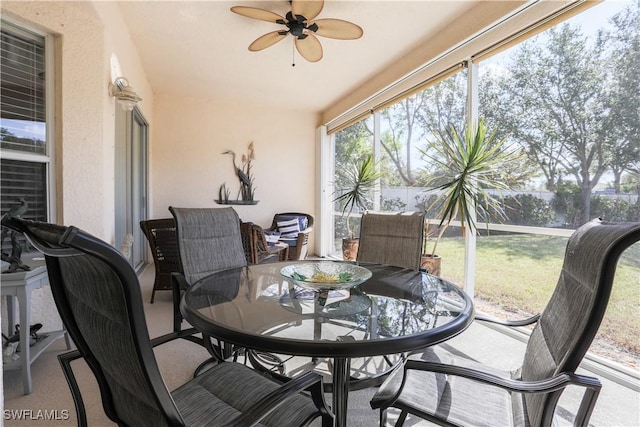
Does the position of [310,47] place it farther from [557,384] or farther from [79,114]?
[557,384]

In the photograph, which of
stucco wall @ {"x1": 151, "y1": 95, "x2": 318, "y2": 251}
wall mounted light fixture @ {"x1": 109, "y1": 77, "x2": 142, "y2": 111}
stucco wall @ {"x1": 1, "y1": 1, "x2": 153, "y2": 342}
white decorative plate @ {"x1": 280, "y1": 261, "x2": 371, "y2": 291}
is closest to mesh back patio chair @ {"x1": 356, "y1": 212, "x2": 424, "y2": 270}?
white decorative plate @ {"x1": 280, "y1": 261, "x2": 371, "y2": 291}

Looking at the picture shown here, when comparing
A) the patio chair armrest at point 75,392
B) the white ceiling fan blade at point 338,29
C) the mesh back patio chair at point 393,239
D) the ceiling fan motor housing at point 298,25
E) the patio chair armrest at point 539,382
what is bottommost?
the patio chair armrest at point 75,392

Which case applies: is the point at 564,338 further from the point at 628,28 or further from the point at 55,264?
the point at 628,28

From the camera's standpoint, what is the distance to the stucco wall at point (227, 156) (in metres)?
5.57

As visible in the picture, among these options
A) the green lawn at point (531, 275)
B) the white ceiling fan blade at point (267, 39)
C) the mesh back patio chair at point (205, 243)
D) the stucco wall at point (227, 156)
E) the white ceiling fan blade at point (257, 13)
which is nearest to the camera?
the mesh back patio chair at point (205, 243)

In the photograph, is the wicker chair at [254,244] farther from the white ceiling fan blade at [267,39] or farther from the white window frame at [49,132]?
the white ceiling fan blade at [267,39]

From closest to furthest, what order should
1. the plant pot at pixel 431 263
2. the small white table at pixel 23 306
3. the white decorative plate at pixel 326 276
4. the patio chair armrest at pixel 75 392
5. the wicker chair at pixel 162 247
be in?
the patio chair armrest at pixel 75 392, the white decorative plate at pixel 326 276, the small white table at pixel 23 306, the plant pot at pixel 431 263, the wicker chair at pixel 162 247

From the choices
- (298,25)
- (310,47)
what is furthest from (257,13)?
(310,47)

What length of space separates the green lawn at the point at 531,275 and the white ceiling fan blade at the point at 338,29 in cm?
215

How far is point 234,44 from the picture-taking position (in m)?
3.58

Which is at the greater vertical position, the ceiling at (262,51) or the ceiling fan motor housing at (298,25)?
the ceiling at (262,51)

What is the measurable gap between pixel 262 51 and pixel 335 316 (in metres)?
3.34

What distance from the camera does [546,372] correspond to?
1020mm

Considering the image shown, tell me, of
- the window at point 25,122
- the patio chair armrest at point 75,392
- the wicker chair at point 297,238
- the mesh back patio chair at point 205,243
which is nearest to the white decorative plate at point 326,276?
the mesh back patio chair at point 205,243
